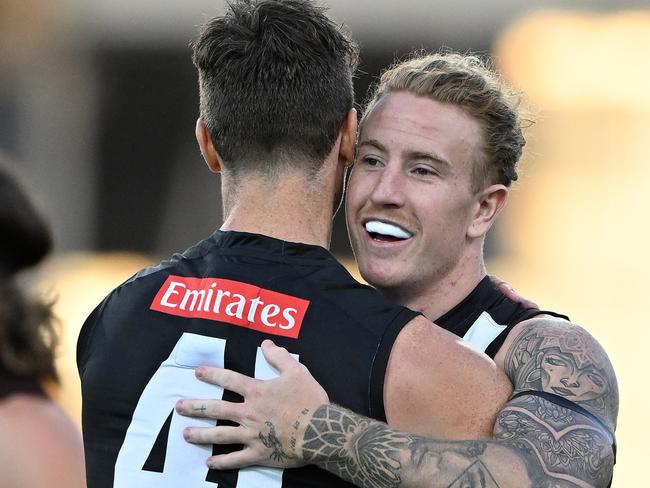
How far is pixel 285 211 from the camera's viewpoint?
109 inches

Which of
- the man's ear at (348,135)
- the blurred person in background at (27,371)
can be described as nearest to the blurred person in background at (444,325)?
the man's ear at (348,135)

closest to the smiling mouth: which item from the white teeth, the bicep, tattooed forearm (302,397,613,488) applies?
the white teeth

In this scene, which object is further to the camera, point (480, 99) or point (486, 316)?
point (480, 99)

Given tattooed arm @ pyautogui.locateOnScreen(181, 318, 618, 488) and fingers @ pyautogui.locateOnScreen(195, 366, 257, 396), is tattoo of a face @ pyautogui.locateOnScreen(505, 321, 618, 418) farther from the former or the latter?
fingers @ pyautogui.locateOnScreen(195, 366, 257, 396)

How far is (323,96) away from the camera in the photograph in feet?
9.24

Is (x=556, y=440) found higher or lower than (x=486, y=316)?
lower

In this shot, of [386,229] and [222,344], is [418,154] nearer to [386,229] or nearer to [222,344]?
[386,229]

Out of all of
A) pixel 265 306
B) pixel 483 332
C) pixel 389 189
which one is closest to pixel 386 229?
pixel 389 189

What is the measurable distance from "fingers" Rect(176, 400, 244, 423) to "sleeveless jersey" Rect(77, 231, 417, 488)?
3 cm

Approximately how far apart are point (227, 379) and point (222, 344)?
0.09 metres

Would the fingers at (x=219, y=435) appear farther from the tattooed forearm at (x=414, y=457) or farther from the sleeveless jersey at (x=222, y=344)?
the tattooed forearm at (x=414, y=457)

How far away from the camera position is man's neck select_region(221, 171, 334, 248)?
109 inches

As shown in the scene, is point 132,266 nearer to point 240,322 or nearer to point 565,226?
point 565,226

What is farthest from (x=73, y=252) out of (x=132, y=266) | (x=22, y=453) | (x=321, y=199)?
(x=321, y=199)
